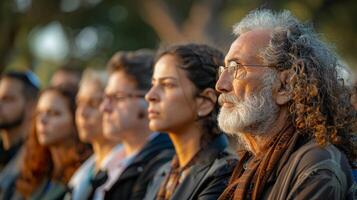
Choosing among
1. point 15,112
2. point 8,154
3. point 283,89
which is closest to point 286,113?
point 283,89

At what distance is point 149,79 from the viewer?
5.93 metres

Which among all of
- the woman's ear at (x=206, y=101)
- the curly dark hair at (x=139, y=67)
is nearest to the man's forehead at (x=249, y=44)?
the woman's ear at (x=206, y=101)

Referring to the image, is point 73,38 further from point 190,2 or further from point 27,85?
point 27,85

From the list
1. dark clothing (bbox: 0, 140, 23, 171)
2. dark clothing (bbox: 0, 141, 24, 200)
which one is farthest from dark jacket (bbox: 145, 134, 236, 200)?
dark clothing (bbox: 0, 140, 23, 171)

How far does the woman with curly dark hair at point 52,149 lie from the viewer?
285 inches

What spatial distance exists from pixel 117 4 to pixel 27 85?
1081 centimetres

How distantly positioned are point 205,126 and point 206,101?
0.50 feet

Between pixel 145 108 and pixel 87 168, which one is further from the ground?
pixel 145 108

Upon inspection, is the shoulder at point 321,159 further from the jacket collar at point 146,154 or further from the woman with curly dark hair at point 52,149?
Answer: the woman with curly dark hair at point 52,149

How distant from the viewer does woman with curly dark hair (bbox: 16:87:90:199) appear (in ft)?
23.7

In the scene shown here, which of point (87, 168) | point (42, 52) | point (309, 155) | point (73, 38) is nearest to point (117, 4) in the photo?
point (73, 38)

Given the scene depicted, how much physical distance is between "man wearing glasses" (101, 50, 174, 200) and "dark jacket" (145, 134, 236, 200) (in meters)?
0.90

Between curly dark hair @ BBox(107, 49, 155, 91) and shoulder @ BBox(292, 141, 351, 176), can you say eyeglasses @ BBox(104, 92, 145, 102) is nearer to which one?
curly dark hair @ BBox(107, 49, 155, 91)

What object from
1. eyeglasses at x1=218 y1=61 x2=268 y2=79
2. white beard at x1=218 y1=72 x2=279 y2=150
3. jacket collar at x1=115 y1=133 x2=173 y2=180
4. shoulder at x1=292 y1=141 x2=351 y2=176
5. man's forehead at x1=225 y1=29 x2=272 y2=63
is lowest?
jacket collar at x1=115 y1=133 x2=173 y2=180
